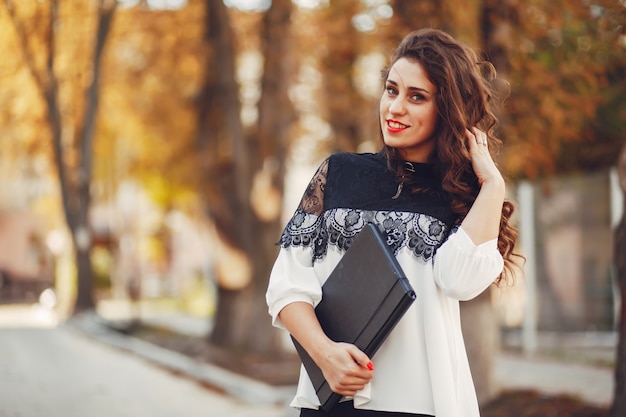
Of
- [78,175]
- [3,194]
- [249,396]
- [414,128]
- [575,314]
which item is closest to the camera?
[414,128]

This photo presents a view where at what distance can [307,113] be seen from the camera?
18219 mm

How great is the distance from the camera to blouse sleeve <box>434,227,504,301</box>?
2689 millimetres

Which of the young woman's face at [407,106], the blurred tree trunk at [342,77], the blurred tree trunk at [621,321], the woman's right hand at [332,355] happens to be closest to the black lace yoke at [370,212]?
the young woman's face at [407,106]

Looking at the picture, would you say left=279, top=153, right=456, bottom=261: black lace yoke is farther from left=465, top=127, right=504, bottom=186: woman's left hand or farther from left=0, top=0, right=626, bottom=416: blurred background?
left=0, top=0, right=626, bottom=416: blurred background

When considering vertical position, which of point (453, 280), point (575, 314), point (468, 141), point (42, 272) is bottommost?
point (42, 272)

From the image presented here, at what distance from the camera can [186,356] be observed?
1588 cm

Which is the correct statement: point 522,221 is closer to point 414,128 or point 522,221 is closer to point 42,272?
point 414,128

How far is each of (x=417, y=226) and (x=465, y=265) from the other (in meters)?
0.20

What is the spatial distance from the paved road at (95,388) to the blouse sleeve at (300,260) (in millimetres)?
7160

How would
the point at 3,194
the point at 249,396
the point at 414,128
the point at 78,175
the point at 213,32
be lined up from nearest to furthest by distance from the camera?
the point at 414,128
the point at 249,396
the point at 213,32
the point at 78,175
the point at 3,194

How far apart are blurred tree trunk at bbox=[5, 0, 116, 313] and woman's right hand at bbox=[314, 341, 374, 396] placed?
17530 millimetres

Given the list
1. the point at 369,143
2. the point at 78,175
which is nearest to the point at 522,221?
the point at 369,143

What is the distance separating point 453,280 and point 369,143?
15.2 meters

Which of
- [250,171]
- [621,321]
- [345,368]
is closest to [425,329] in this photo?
[345,368]
